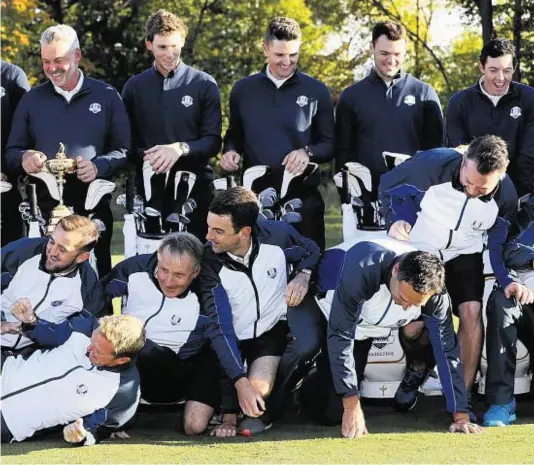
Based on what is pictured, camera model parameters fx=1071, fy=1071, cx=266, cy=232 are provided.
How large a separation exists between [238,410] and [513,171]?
2.56 meters

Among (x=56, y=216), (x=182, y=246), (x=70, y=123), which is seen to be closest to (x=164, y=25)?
(x=70, y=123)

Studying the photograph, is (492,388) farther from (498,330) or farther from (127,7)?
(127,7)

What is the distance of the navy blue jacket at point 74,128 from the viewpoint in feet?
22.5

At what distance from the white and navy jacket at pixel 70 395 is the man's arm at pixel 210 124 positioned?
6.42 feet

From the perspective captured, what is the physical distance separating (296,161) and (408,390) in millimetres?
1643

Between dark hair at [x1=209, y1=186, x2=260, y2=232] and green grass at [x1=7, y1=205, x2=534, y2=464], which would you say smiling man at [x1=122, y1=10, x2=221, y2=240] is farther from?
green grass at [x1=7, y1=205, x2=534, y2=464]

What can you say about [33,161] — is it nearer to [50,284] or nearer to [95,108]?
[95,108]

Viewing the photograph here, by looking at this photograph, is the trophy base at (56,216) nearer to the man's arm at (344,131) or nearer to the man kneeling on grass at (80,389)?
the man kneeling on grass at (80,389)

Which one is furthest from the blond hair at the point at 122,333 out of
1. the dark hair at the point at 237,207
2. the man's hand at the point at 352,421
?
the man's hand at the point at 352,421

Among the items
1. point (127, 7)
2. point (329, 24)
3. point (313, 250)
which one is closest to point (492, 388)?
point (313, 250)

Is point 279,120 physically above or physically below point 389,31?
below

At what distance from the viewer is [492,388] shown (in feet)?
19.5

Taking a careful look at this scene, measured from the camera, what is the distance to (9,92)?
7258 mm

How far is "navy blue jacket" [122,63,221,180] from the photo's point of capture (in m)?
7.12
